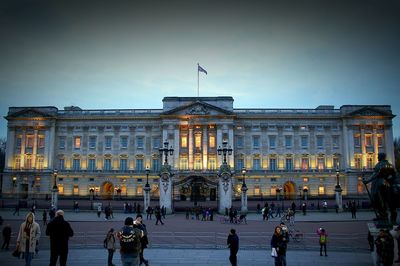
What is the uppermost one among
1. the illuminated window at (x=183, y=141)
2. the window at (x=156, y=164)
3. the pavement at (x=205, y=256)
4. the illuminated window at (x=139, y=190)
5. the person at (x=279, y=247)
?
the illuminated window at (x=183, y=141)

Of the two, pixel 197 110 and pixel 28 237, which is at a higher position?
pixel 197 110

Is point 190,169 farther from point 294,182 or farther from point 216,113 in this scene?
point 294,182

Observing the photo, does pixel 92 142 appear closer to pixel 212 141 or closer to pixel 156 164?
pixel 156 164

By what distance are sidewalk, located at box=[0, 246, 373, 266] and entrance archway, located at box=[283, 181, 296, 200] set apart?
55.8 metres

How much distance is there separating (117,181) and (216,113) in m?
24.2

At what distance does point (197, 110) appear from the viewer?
76375 mm

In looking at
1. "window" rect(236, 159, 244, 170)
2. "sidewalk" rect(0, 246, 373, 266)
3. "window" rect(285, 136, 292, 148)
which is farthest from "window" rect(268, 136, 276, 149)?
"sidewalk" rect(0, 246, 373, 266)

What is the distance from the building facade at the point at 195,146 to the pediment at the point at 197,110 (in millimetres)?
200

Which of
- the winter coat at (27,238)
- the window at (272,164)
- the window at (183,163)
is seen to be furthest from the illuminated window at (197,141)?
the winter coat at (27,238)

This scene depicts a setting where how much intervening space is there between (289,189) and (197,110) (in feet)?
80.4

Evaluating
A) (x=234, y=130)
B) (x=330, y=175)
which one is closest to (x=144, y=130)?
(x=234, y=130)

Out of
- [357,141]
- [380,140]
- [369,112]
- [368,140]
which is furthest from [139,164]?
[380,140]

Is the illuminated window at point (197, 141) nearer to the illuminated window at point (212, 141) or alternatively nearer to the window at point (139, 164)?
the illuminated window at point (212, 141)

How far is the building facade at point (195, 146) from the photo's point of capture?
75250 mm
